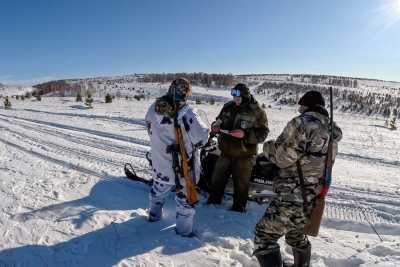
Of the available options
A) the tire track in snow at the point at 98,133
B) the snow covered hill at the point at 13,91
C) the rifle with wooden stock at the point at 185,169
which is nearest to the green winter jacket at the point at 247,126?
the rifle with wooden stock at the point at 185,169

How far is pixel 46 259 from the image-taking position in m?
3.45

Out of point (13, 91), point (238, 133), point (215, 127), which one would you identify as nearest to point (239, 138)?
point (238, 133)

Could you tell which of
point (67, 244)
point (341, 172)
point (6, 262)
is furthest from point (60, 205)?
point (341, 172)

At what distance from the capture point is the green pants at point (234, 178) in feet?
16.8

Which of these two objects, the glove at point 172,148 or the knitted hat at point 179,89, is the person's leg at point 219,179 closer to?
the glove at point 172,148

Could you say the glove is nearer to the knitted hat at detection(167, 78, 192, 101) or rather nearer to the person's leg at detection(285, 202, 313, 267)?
the knitted hat at detection(167, 78, 192, 101)

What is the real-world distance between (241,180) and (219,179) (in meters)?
0.36

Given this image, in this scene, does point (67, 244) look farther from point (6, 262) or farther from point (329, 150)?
point (329, 150)

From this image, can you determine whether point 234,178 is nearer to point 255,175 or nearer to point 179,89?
point 255,175

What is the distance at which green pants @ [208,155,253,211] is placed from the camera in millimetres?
5132

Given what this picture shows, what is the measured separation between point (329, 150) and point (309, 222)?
678 millimetres

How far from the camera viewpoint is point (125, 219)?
4512mm

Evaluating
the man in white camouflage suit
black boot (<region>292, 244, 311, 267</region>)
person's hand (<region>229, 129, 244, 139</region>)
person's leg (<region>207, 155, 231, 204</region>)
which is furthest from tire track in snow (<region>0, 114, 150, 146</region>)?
black boot (<region>292, 244, 311, 267</region>)

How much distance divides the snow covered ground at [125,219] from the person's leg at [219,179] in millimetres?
157
